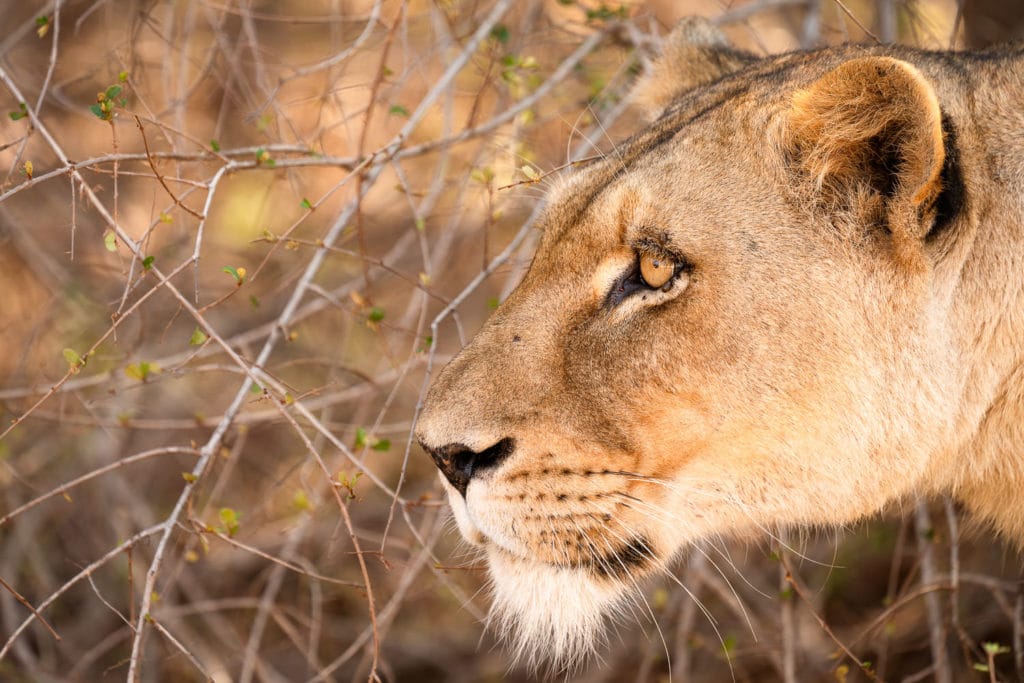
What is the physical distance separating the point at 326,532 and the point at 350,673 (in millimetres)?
728

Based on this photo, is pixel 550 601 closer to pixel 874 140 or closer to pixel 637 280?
pixel 637 280

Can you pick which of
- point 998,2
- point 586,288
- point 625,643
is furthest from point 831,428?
point 998,2

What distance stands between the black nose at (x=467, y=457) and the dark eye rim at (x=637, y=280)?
0.51m

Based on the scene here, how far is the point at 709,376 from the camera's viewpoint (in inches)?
102

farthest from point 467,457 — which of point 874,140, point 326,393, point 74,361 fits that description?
point 326,393

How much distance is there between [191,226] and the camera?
18.5ft

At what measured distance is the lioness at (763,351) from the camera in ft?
Answer: 8.27

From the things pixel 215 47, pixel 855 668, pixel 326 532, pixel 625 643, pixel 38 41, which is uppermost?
pixel 38 41

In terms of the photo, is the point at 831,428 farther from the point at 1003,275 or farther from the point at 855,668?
the point at 855,668

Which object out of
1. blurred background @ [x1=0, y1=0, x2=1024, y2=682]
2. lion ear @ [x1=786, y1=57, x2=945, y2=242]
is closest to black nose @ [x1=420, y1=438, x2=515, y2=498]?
blurred background @ [x1=0, y1=0, x2=1024, y2=682]

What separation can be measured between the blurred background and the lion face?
0.76 m

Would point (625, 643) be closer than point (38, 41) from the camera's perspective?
Yes

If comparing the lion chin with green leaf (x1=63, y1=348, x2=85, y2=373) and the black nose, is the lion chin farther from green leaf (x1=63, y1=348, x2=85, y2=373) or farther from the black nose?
green leaf (x1=63, y1=348, x2=85, y2=373)

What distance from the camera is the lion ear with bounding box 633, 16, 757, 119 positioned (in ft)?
11.7
